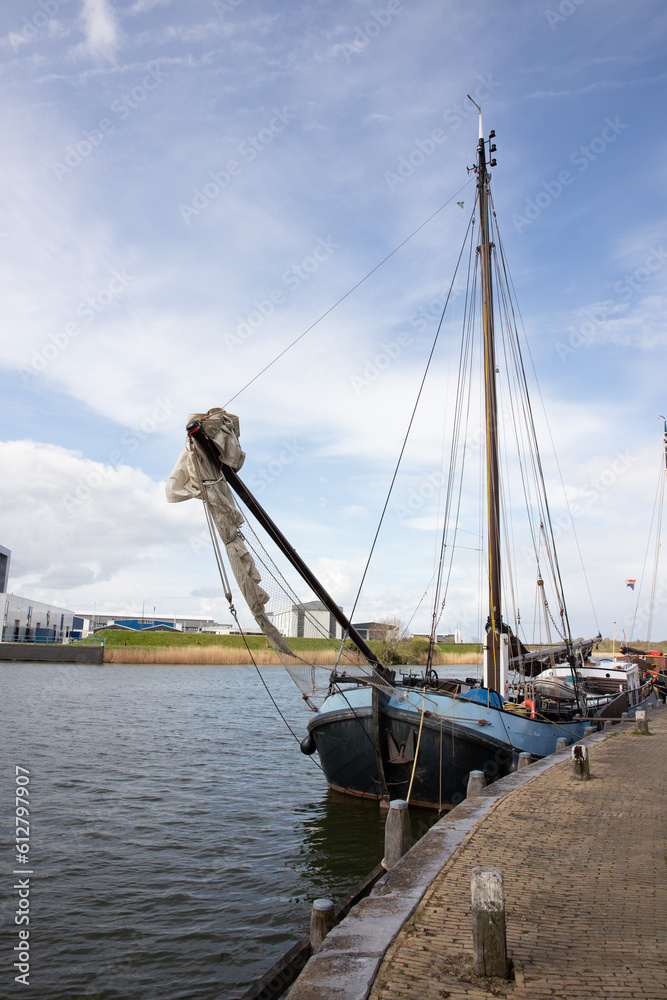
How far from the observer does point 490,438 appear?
717 inches

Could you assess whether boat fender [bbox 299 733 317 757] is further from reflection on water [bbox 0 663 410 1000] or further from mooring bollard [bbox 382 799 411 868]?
mooring bollard [bbox 382 799 411 868]

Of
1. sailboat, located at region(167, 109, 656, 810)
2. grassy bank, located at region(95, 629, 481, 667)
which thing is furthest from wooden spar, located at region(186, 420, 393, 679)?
grassy bank, located at region(95, 629, 481, 667)

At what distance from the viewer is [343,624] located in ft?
36.0

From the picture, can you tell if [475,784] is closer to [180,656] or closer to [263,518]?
[263,518]

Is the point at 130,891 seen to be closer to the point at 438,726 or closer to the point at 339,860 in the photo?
the point at 339,860

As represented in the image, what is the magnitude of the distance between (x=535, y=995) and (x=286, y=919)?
530 cm

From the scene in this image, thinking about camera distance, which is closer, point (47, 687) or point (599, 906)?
point (599, 906)

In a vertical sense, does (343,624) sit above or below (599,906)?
above

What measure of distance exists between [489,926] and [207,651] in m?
52.6

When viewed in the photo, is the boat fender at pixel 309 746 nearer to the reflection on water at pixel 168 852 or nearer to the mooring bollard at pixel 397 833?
the reflection on water at pixel 168 852

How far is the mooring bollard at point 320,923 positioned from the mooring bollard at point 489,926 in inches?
73.2

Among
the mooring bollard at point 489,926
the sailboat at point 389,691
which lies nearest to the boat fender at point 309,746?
the sailboat at point 389,691

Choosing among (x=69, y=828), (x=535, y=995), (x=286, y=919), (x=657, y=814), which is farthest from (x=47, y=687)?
(x=535, y=995)

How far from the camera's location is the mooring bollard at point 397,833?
7.46 m
